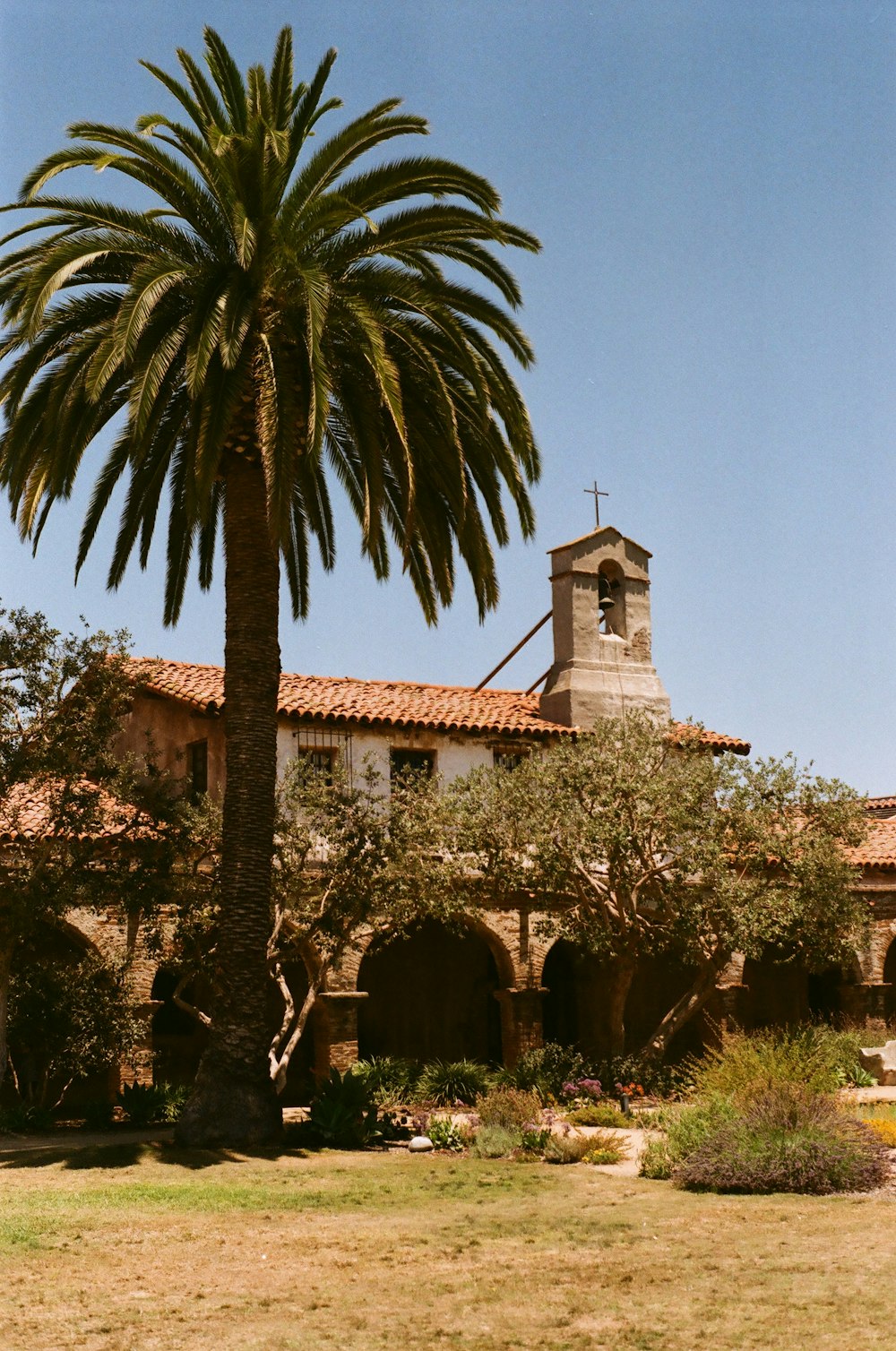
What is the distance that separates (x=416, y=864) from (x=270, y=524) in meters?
6.67

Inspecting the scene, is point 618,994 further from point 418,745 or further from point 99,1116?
point 99,1116

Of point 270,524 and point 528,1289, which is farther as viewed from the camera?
point 270,524

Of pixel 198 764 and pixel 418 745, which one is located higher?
pixel 418 745

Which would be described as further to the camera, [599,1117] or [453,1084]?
[453,1084]

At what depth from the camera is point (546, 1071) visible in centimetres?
2344

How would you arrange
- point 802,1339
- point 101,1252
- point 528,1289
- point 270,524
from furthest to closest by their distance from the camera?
point 270,524, point 101,1252, point 528,1289, point 802,1339

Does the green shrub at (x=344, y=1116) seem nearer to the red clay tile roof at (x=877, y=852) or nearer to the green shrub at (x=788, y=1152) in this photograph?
the green shrub at (x=788, y=1152)

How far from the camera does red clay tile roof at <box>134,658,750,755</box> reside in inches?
1073

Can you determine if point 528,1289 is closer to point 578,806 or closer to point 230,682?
point 230,682

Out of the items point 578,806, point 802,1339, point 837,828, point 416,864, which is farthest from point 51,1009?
point 802,1339

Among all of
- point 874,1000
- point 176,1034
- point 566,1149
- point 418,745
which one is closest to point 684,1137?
point 566,1149

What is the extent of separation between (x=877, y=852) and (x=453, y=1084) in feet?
40.9

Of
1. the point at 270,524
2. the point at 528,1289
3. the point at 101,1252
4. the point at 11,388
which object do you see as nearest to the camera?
the point at 528,1289

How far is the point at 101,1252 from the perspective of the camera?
11586 millimetres
